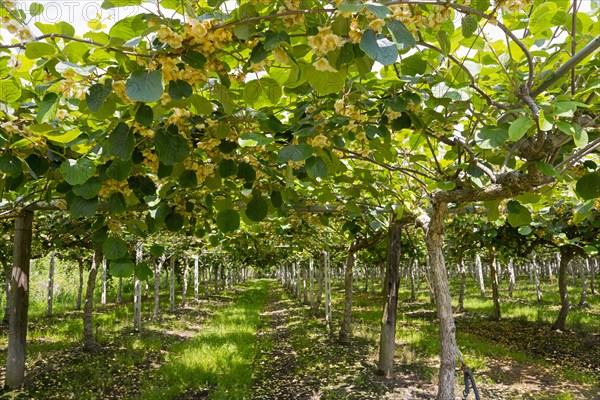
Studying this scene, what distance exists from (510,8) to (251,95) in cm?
91

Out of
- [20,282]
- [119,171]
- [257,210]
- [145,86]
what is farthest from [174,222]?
[20,282]

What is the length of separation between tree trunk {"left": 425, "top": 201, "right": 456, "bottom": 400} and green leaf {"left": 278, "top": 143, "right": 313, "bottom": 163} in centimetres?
185

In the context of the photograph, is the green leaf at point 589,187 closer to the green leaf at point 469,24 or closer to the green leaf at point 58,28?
the green leaf at point 469,24

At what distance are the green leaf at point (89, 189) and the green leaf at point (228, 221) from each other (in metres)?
0.66

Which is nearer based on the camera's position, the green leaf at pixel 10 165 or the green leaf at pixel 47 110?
the green leaf at pixel 47 110

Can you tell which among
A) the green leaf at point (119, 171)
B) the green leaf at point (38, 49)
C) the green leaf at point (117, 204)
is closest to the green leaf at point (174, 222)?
the green leaf at point (117, 204)

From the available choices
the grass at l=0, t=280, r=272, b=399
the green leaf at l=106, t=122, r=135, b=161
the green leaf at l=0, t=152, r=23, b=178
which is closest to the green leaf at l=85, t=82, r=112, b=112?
the green leaf at l=106, t=122, r=135, b=161

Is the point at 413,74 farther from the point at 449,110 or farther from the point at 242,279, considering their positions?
the point at 242,279

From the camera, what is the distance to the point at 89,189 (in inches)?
71.6

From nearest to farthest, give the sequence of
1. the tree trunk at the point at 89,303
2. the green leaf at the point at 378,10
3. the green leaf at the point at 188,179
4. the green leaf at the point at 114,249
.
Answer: the green leaf at the point at 378,10 < the green leaf at the point at 114,249 < the green leaf at the point at 188,179 < the tree trunk at the point at 89,303

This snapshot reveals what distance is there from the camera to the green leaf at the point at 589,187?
6.40 feet

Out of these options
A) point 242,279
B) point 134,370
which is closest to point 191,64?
point 134,370

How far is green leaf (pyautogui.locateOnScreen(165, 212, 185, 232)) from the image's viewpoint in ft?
8.05

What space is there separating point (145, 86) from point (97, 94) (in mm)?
234
